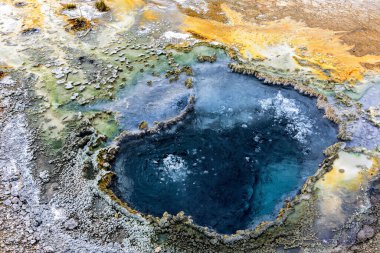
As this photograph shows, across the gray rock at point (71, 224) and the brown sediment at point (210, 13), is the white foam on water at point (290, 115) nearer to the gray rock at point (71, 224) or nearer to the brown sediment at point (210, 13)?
the brown sediment at point (210, 13)

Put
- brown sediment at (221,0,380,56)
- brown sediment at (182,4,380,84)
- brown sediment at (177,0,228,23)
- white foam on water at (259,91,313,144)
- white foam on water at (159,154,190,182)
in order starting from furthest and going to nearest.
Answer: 1. brown sediment at (177,0,228,23)
2. brown sediment at (221,0,380,56)
3. brown sediment at (182,4,380,84)
4. white foam on water at (259,91,313,144)
5. white foam on water at (159,154,190,182)

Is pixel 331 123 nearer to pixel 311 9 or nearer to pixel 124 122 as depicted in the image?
pixel 124 122

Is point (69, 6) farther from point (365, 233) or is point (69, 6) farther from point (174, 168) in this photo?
point (365, 233)

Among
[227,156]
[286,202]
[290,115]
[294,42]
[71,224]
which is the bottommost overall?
[71,224]

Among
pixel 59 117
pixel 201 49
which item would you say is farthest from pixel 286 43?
pixel 59 117

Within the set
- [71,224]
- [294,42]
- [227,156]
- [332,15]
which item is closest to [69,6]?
[294,42]

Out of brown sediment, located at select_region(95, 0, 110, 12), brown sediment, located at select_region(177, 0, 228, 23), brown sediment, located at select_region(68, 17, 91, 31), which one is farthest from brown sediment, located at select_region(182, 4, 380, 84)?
brown sediment, located at select_region(68, 17, 91, 31)

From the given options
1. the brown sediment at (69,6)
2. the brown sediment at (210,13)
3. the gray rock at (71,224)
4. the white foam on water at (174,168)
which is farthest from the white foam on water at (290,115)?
the brown sediment at (69,6)

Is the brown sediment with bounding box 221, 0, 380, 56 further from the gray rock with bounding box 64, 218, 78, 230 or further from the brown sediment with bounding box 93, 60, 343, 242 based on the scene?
the gray rock with bounding box 64, 218, 78, 230
